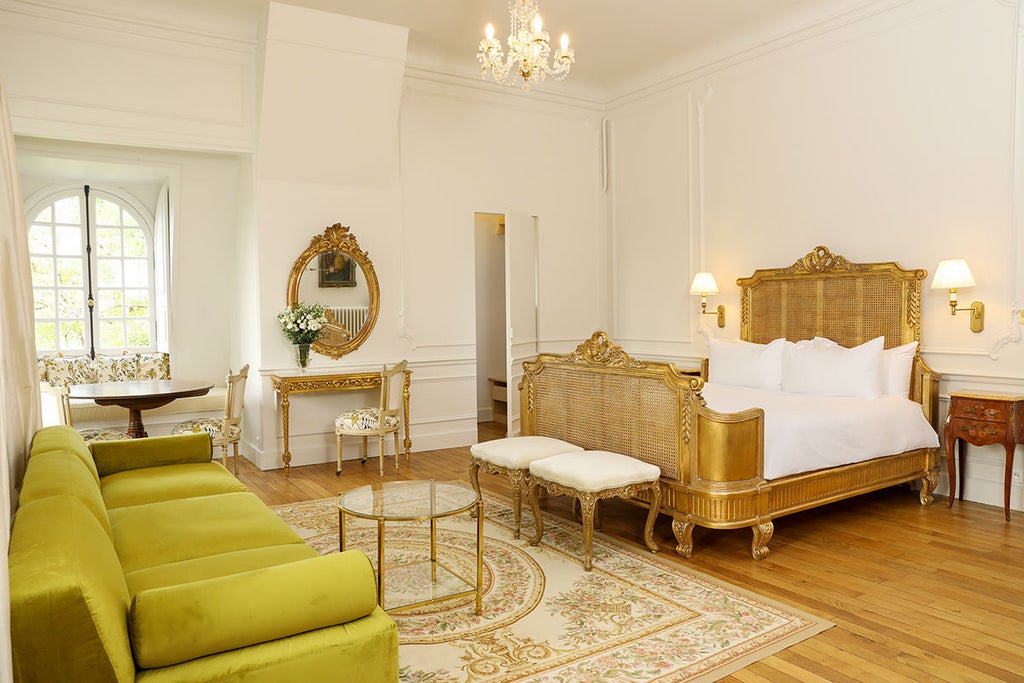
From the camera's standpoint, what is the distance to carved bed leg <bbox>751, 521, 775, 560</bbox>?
3834 millimetres

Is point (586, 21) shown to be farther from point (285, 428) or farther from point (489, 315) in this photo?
point (285, 428)

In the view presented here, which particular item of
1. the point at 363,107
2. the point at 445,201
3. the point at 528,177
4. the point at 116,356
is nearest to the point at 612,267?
the point at 528,177

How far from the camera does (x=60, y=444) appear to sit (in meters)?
3.06

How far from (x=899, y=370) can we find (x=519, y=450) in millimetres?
2742

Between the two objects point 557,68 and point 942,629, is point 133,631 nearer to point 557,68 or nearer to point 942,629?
point 942,629

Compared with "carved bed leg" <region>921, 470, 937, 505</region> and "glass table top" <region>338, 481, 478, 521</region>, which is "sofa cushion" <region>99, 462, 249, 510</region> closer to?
"glass table top" <region>338, 481, 478, 521</region>

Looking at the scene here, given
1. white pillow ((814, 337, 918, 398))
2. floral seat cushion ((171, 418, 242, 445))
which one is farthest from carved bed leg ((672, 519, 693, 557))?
floral seat cushion ((171, 418, 242, 445))

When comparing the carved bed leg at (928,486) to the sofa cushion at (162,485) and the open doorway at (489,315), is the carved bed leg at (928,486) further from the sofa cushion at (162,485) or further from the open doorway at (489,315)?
the open doorway at (489,315)

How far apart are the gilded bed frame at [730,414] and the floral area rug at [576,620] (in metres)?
0.48

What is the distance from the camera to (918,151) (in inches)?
205

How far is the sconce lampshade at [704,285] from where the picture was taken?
21.2 feet

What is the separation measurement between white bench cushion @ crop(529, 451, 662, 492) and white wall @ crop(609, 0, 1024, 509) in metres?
2.62

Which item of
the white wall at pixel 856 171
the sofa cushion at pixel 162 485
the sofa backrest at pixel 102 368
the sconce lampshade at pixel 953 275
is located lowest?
the sofa cushion at pixel 162 485

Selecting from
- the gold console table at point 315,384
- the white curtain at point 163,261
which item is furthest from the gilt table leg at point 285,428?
the white curtain at point 163,261
